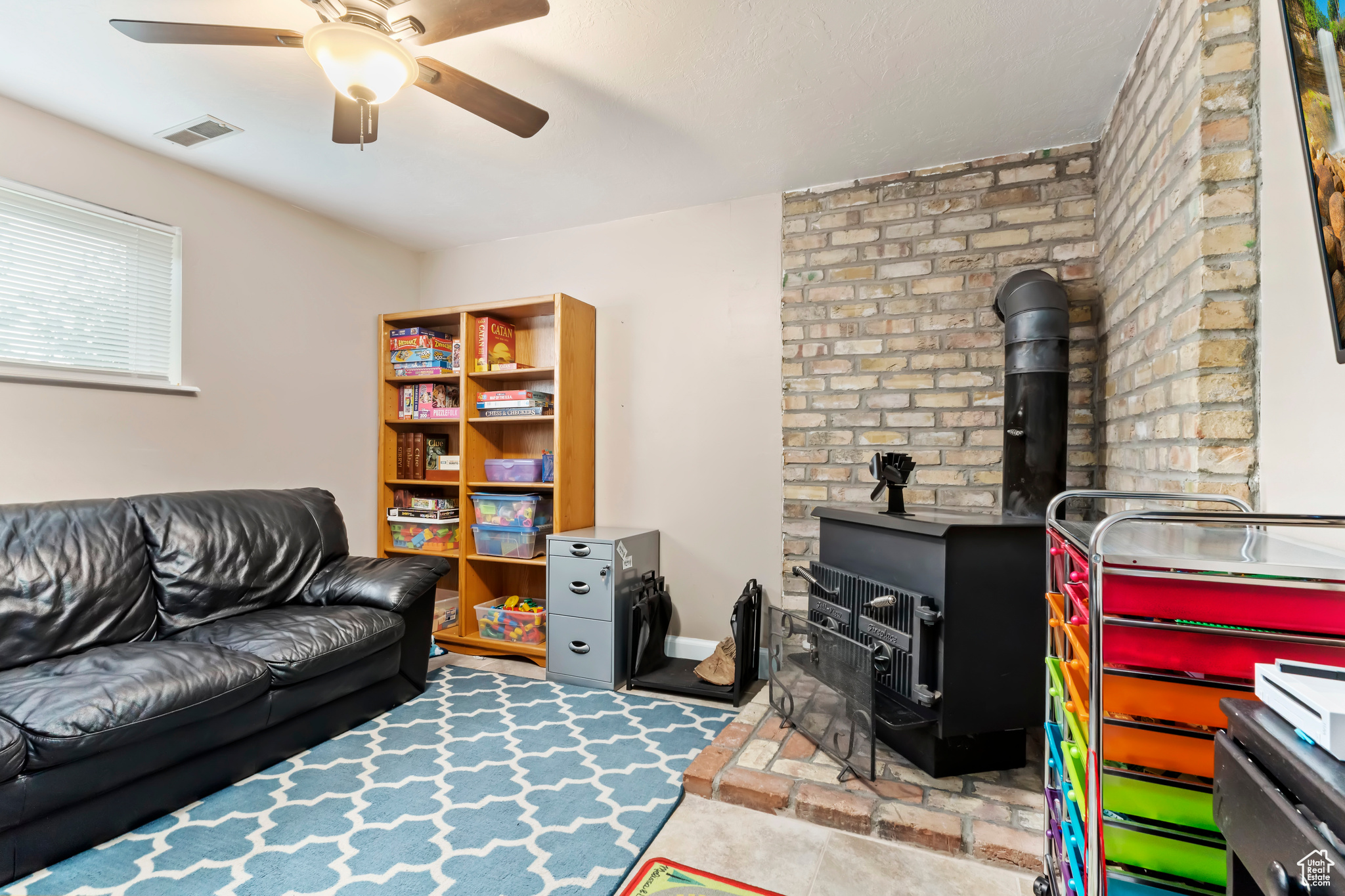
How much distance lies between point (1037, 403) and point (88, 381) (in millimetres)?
3634

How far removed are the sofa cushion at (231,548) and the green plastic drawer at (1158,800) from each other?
2.93 m

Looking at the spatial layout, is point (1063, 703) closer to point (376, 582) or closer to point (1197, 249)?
point (1197, 249)

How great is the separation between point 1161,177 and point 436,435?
3718mm

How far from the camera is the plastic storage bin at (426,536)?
3.70 meters

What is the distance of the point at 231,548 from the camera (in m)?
2.67

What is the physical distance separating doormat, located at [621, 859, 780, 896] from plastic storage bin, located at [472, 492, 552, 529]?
6.56 ft

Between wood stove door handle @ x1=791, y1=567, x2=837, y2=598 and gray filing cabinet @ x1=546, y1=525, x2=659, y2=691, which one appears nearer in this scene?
wood stove door handle @ x1=791, y1=567, x2=837, y2=598

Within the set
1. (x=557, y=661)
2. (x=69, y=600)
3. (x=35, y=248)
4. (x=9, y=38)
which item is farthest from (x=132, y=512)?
(x=557, y=661)

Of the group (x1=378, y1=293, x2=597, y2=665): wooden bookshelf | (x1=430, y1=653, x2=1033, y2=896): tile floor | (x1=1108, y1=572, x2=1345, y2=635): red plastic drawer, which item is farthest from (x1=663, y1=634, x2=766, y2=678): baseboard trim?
(x1=1108, y1=572, x2=1345, y2=635): red plastic drawer

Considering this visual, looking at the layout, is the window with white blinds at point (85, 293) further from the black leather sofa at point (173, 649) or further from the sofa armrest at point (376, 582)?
the sofa armrest at point (376, 582)

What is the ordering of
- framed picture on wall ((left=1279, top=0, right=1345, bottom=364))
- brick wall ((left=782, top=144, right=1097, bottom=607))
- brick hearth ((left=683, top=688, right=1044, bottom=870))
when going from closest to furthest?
framed picture on wall ((left=1279, top=0, right=1345, bottom=364))
brick hearth ((left=683, top=688, right=1044, bottom=870))
brick wall ((left=782, top=144, right=1097, bottom=607))

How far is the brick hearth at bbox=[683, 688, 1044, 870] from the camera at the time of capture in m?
1.74

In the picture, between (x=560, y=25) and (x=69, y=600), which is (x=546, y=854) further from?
(x=560, y=25)

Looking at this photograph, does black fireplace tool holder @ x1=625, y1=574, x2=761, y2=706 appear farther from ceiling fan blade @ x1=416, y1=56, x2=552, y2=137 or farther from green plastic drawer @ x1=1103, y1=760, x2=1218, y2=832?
ceiling fan blade @ x1=416, y1=56, x2=552, y2=137
